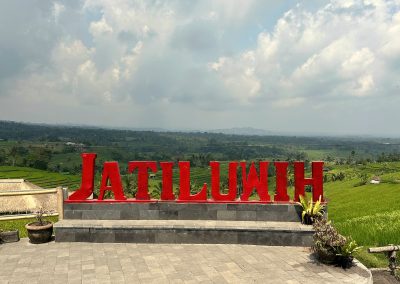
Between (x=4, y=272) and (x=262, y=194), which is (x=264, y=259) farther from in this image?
(x=4, y=272)

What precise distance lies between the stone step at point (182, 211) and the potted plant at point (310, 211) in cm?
47

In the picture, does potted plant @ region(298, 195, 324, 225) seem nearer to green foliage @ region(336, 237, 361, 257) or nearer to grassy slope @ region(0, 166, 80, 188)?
green foliage @ region(336, 237, 361, 257)

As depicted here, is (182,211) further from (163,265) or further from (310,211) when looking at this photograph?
(310,211)

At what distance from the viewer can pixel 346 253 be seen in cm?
1338

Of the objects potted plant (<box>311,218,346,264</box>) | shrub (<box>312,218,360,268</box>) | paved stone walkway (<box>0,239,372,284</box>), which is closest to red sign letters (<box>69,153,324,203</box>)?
paved stone walkway (<box>0,239,372,284</box>)

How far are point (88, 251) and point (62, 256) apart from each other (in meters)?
1.10

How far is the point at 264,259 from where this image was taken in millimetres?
14539

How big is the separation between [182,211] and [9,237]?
7929 mm

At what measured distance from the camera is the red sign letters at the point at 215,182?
58.1 ft

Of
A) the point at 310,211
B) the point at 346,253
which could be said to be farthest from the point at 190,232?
the point at 346,253

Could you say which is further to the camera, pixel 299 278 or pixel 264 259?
pixel 264 259

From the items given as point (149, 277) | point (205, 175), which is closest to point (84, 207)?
point (149, 277)

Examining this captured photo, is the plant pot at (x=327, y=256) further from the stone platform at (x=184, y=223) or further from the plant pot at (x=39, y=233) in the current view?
the plant pot at (x=39, y=233)

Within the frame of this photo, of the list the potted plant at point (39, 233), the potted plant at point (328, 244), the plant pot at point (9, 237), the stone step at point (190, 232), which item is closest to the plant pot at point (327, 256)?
the potted plant at point (328, 244)
